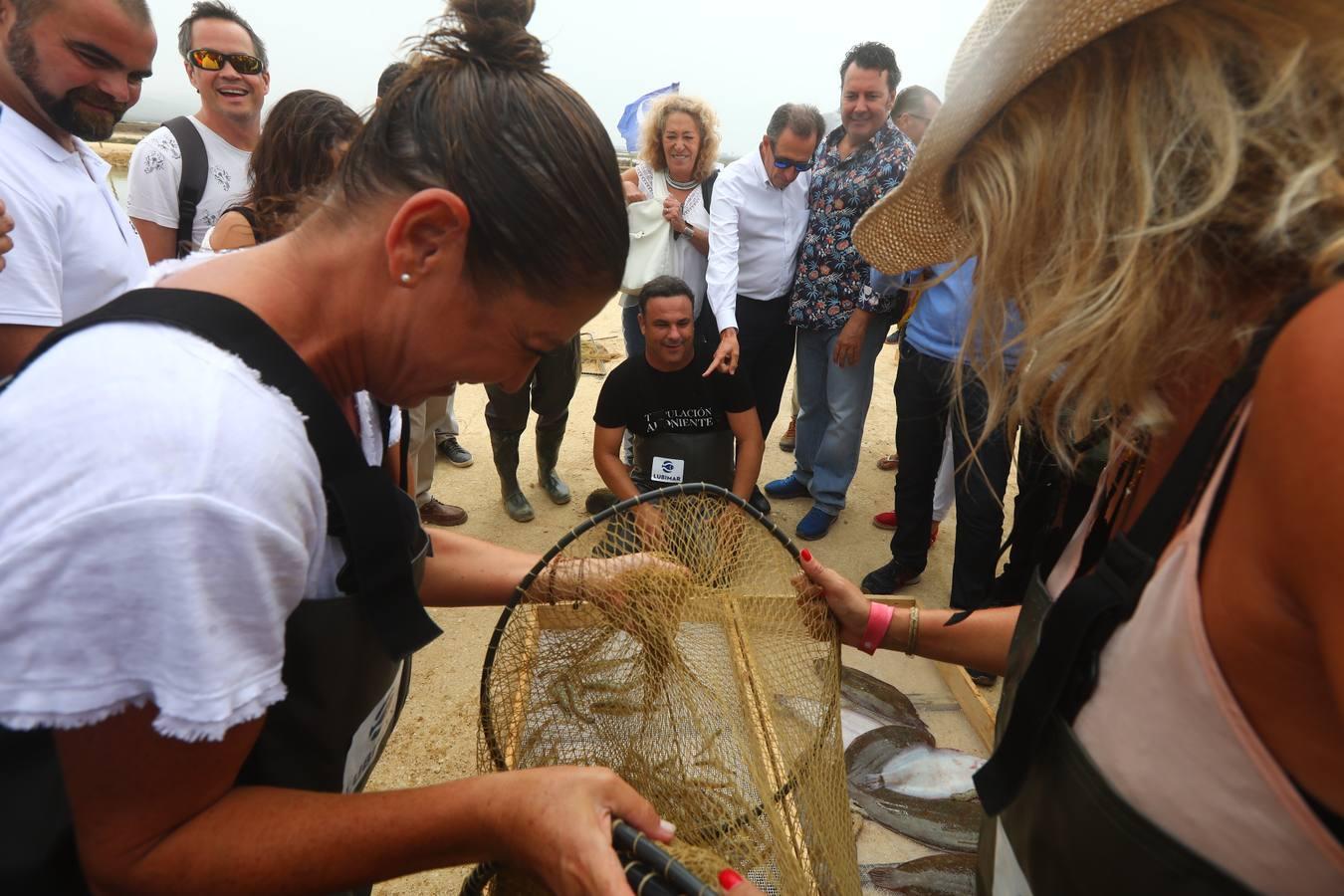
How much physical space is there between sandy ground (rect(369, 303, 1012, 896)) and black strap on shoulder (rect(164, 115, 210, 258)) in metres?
2.01

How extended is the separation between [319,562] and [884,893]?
1983 mm

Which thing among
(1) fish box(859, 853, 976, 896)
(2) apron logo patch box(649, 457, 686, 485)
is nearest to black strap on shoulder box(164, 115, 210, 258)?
(2) apron logo patch box(649, 457, 686, 485)

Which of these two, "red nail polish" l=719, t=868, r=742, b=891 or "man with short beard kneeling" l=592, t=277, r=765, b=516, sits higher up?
"red nail polish" l=719, t=868, r=742, b=891

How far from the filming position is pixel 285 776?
1.03 meters

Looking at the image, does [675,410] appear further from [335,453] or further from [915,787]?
[335,453]

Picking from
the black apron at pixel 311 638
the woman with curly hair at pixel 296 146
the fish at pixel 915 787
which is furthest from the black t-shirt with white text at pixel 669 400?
the black apron at pixel 311 638

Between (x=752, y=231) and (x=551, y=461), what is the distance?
1896 millimetres

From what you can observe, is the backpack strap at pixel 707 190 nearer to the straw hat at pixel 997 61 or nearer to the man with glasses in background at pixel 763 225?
the man with glasses in background at pixel 763 225

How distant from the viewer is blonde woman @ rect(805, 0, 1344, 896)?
64cm

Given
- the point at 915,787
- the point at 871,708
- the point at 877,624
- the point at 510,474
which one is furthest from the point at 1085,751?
the point at 510,474

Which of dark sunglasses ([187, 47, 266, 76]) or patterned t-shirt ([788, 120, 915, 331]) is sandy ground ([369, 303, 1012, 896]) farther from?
dark sunglasses ([187, 47, 266, 76])

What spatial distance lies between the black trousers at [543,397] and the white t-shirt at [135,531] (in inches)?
135

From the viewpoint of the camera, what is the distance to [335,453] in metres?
0.93

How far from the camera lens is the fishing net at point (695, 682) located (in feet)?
4.94
